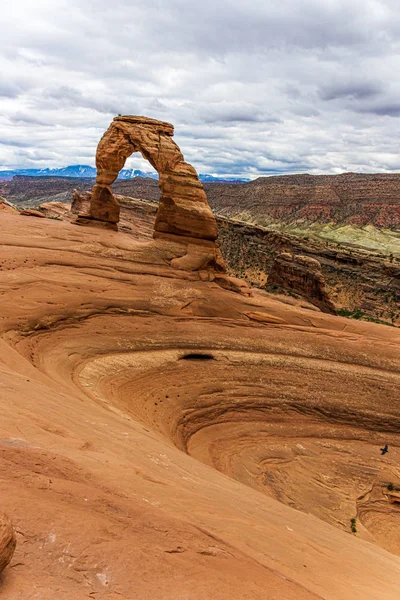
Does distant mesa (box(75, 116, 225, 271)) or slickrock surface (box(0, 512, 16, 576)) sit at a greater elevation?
distant mesa (box(75, 116, 225, 271))

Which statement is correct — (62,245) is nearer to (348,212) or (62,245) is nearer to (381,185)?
(348,212)

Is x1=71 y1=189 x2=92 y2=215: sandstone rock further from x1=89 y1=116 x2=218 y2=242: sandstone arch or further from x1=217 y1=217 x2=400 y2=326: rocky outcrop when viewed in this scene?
x1=89 y1=116 x2=218 y2=242: sandstone arch

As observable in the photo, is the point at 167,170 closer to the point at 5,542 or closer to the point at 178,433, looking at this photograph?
the point at 178,433

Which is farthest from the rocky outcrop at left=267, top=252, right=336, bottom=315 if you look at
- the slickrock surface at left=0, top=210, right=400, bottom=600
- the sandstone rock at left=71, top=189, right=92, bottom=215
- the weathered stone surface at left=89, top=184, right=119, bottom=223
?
the sandstone rock at left=71, top=189, right=92, bottom=215

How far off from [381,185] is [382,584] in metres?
157

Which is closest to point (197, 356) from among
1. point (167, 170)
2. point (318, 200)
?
point (167, 170)

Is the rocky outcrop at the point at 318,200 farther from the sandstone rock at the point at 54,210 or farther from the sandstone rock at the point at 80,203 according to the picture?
the sandstone rock at the point at 80,203

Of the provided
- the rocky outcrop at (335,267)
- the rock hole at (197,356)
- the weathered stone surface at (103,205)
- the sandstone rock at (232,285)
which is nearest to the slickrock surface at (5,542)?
the rock hole at (197,356)

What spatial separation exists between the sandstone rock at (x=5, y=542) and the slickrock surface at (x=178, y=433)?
0.26m

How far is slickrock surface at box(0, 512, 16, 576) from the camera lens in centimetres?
375

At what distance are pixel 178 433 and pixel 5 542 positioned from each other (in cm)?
1184

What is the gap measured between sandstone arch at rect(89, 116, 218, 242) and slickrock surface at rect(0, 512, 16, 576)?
20604mm

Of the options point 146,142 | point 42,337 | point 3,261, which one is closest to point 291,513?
point 42,337

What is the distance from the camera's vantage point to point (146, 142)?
921 inches
